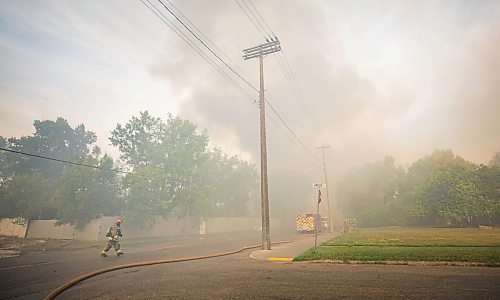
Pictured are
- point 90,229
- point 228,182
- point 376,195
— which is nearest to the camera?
point 90,229

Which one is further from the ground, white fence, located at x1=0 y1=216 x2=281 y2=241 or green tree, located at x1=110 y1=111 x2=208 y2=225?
green tree, located at x1=110 y1=111 x2=208 y2=225

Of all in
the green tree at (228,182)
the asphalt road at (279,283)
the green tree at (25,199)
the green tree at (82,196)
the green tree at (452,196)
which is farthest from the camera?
the green tree at (228,182)

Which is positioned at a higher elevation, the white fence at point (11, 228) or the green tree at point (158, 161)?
the green tree at point (158, 161)

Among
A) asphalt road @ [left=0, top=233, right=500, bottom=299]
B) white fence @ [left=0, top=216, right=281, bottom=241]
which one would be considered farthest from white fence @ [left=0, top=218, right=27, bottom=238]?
asphalt road @ [left=0, top=233, right=500, bottom=299]

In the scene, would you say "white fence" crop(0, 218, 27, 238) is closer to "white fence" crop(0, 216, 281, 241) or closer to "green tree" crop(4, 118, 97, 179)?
"white fence" crop(0, 216, 281, 241)

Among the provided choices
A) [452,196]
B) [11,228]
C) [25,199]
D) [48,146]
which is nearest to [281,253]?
[452,196]

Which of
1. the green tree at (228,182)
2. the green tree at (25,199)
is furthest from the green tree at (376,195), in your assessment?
the green tree at (25,199)

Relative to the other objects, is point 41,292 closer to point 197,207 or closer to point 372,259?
point 372,259

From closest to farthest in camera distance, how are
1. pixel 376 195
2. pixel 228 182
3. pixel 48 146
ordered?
1. pixel 376 195
2. pixel 48 146
3. pixel 228 182

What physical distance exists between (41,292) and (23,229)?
4109 centimetres

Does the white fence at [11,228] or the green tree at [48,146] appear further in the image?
the green tree at [48,146]

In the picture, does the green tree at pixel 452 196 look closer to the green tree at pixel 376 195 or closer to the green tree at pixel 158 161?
the green tree at pixel 376 195

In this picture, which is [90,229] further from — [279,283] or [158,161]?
[279,283]

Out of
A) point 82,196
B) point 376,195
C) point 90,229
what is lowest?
point 90,229
